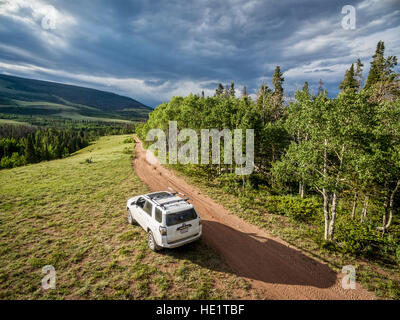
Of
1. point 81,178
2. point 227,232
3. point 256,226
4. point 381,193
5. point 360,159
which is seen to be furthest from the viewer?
point 81,178

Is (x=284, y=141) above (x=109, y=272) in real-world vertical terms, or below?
above

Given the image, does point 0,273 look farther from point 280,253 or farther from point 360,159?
point 360,159

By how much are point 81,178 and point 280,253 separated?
78.7ft

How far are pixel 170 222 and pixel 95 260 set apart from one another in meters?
4.21

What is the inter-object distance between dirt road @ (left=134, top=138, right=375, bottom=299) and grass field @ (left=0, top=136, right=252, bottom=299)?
0.75 m

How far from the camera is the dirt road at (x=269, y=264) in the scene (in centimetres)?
748

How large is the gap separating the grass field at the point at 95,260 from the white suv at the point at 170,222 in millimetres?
990

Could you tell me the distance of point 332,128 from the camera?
10.1 metres

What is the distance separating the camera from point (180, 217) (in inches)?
348

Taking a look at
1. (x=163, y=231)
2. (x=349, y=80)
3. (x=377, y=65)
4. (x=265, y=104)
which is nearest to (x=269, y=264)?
(x=163, y=231)

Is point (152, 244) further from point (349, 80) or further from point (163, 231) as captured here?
point (349, 80)

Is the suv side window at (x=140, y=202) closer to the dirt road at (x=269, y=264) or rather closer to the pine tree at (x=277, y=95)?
the dirt road at (x=269, y=264)

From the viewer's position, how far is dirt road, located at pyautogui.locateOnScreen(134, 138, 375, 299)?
7.48 m

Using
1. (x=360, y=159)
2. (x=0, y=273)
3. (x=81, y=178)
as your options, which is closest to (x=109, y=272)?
(x=0, y=273)
